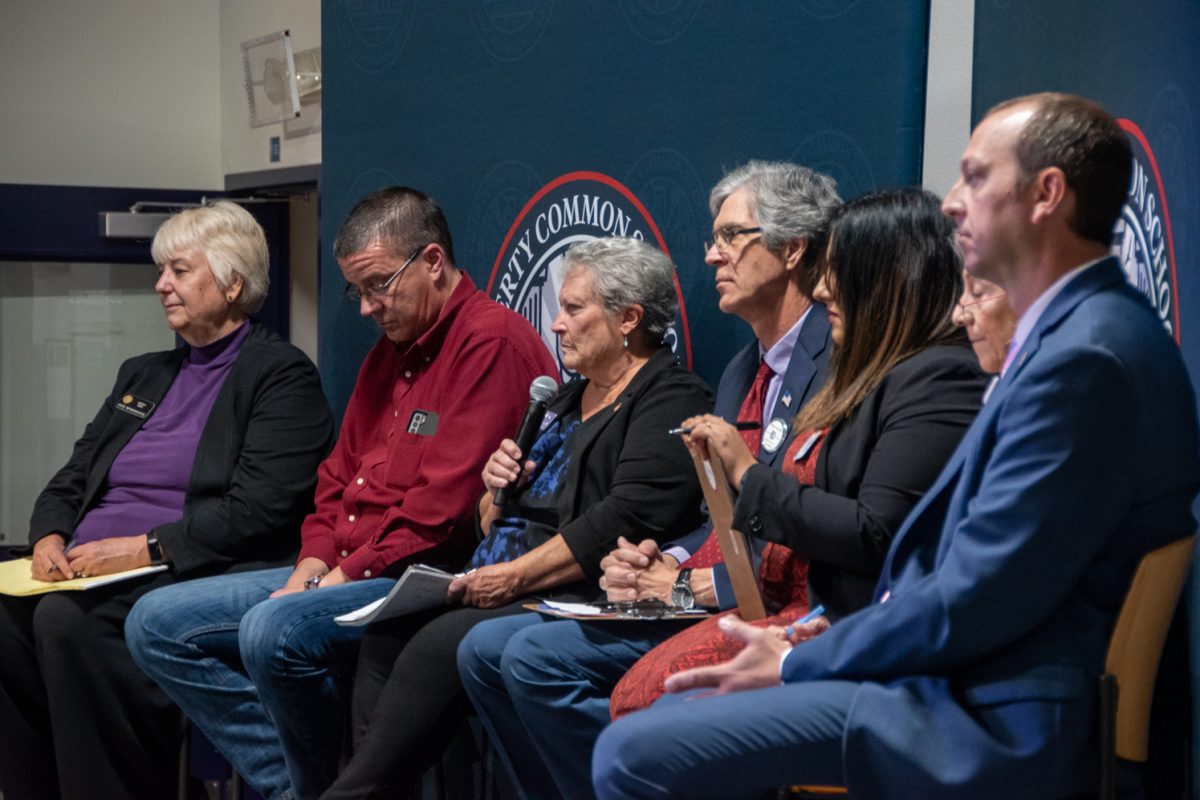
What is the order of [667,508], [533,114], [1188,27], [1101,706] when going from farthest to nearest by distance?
[533,114]
[667,508]
[1188,27]
[1101,706]

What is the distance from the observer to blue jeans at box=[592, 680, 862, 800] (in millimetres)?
1910

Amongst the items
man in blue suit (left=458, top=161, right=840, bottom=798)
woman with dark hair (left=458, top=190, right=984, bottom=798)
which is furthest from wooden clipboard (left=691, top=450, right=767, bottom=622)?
man in blue suit (left=458, top=161, right=840, bottom=798)

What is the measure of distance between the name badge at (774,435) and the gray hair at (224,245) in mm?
2049

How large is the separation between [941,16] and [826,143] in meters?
0.38

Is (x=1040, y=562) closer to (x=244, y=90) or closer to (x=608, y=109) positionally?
(x=608, y=109)

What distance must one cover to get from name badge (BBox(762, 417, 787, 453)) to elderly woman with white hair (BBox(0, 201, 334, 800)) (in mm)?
1710

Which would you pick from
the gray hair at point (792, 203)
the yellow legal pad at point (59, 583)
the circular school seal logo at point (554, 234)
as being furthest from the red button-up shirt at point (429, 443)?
the gray hair at point (792, 203)

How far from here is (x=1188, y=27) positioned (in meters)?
2.01

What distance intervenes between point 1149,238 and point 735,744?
40.1 inches

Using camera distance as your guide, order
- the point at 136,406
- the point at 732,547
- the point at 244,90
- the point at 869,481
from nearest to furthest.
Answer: the point at 869,481 < the point at 732,547 < the point at 136,406 < the point at 244,90

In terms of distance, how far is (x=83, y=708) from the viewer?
3842 millimetres

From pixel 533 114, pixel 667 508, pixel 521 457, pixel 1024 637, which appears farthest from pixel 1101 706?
pixel 533 114

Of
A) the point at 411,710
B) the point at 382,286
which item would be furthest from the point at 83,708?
the point at 382,286

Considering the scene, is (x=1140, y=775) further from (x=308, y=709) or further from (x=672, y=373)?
(x=308, y=709)
